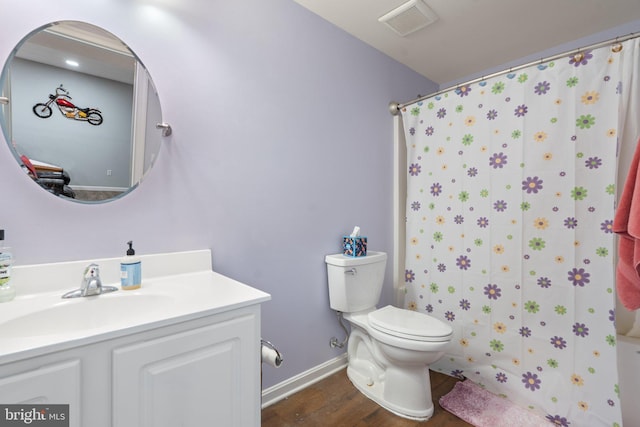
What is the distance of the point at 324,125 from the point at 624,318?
1958mm

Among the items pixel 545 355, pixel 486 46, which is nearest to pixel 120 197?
pixel 545 355

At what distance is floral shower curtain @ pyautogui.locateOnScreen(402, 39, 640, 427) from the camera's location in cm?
136

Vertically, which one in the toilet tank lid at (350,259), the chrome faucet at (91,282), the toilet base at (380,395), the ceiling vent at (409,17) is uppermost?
the ceiling vent at (409,17)

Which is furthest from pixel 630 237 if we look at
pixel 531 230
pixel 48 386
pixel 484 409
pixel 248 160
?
pixel 48 386

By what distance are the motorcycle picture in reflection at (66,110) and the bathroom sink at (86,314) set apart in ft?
2.16

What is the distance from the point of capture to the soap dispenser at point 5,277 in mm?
901

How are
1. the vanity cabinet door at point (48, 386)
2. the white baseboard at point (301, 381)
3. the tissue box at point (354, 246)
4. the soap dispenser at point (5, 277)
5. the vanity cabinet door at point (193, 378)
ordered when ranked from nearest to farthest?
the vanity cabinet door at point (48, 386) < the vanity cabinet door at point (193, 378) < the soap dispenser at point (5, 277) < the white baseboard at point (301, 381) < the tissue box at point (354, 246)

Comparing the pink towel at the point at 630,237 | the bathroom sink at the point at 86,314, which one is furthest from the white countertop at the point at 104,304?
the pink towel at the point at 630,237

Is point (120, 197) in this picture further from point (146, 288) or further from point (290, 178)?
point (290, 178)

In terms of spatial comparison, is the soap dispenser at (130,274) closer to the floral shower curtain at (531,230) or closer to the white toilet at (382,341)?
the white toilet at (382,341)

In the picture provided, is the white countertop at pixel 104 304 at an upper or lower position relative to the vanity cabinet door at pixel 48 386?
upper

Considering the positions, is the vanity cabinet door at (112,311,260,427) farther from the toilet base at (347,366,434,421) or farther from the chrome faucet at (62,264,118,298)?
the toilet base at (347,366,434,421)

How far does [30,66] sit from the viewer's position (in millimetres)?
1004

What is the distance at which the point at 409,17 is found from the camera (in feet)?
5.78
